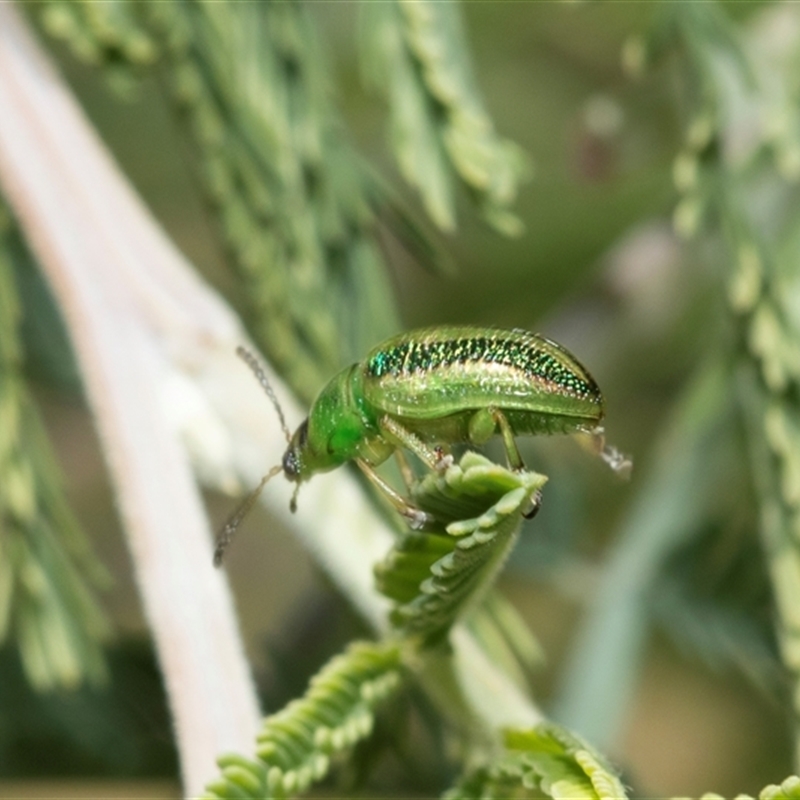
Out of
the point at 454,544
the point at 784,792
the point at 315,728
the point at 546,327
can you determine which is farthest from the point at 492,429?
the point at 546,327

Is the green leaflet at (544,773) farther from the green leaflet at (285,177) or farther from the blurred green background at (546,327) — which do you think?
the blurred green background at (546,327)

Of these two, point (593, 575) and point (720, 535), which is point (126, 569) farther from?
point (720, 535)

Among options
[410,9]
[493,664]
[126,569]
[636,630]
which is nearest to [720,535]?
[636,630]

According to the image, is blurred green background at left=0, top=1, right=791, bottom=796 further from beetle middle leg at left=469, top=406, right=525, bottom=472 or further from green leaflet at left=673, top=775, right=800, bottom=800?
green leaflet at left=673, top=775, right=800, bottom=800

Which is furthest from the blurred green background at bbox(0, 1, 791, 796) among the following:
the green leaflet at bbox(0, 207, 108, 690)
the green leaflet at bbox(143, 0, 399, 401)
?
the green leaflet at bbox(143, 0, 399, 401)

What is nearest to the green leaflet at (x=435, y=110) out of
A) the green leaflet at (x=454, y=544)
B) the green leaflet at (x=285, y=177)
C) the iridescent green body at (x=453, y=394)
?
the green leaflet at (x=285, y=177)
